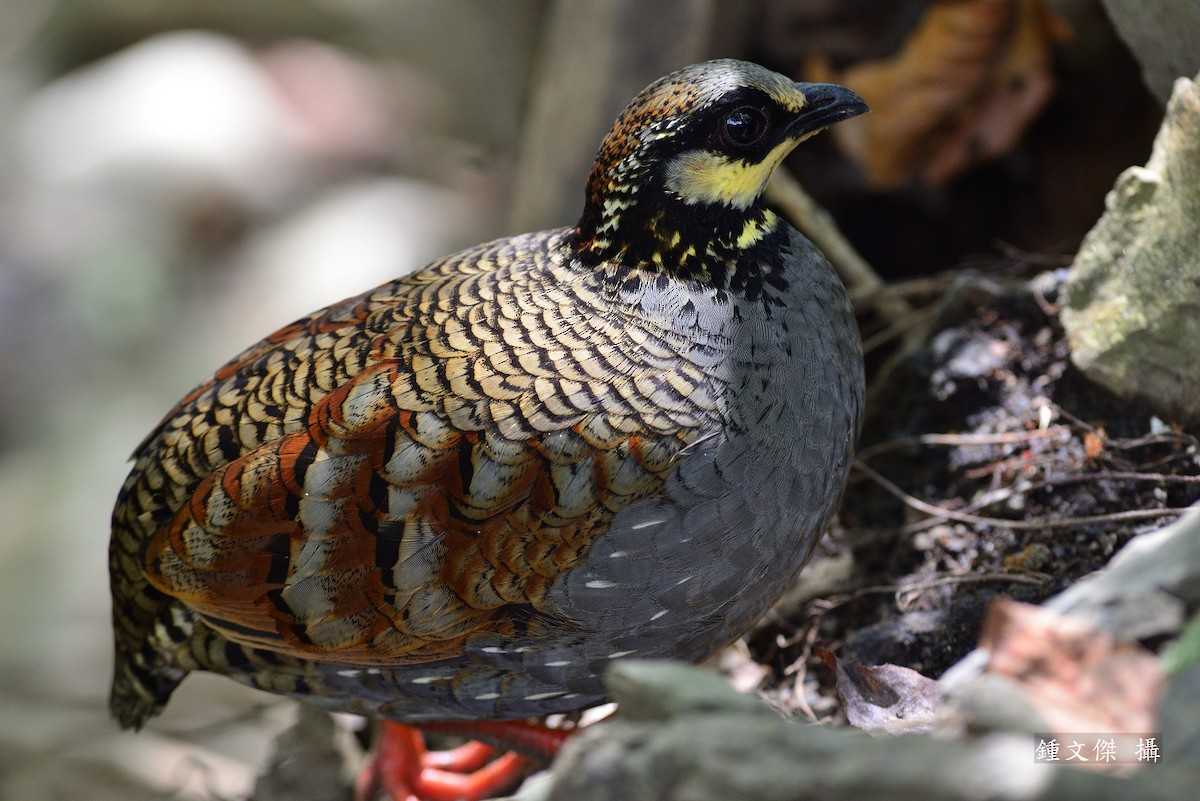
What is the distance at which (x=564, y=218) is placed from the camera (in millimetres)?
5180

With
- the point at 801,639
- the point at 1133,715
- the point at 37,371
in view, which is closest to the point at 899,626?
the point at 801,639

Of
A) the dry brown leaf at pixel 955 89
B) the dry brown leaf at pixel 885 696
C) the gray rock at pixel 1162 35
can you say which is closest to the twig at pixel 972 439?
the dry brown leaf at pixel 885 696

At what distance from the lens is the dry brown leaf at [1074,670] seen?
178 centimetres

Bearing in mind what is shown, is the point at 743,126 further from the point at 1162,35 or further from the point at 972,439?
the point at 1162,35

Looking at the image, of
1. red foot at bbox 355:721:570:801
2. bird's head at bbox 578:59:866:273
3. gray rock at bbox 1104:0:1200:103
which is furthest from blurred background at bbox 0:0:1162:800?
bird's head at bbox 578:59:866:273

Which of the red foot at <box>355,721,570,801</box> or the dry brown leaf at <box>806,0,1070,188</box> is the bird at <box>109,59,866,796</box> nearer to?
the red foot at <box>355,721,570,801</box>

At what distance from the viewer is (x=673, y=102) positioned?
274cm

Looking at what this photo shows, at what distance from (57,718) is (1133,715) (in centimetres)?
525

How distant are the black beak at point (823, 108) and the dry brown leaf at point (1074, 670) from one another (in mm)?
1468

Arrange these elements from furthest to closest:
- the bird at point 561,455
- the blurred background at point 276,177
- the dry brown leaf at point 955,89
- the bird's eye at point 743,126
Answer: the blurred background at point 276,177 → the dry brown leaf at point 955,89 → the bird's eye at point 743,126 → the bird at point 561,455

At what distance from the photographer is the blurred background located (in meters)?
4.94

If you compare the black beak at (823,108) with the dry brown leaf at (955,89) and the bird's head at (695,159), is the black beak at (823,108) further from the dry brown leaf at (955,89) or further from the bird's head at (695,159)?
the dry brown leaf at (955,89)

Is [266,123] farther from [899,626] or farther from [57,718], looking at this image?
[899,626]

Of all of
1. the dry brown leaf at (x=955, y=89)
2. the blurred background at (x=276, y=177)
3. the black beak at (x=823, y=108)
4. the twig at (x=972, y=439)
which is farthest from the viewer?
the blurred background at (x=276, y=177)
